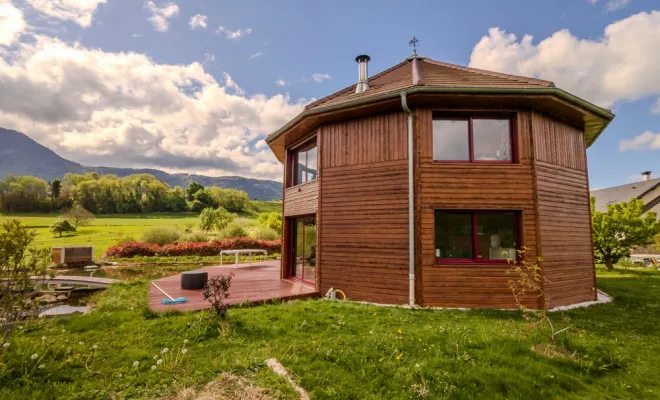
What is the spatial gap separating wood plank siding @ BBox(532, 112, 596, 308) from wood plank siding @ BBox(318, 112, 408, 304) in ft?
10.8

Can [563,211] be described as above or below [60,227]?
above

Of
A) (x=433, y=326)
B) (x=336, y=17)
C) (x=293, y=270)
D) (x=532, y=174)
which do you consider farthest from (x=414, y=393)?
(x=336, y=17)

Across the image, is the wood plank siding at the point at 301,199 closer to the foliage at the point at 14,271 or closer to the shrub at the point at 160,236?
the foliage at the point at 14,271

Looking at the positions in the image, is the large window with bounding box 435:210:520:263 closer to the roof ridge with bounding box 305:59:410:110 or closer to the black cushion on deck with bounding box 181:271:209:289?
the roof ridge with bounding box 305:59:410:110

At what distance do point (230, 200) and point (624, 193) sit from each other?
63.8m

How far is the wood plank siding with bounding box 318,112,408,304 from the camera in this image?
24.3 ft

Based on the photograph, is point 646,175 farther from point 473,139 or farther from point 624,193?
point 473,139

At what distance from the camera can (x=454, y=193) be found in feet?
23.9

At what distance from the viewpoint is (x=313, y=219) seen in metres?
9.58

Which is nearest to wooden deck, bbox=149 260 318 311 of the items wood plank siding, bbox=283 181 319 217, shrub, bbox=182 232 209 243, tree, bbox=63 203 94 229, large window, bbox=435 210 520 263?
wood plank siding, bbox=283 181 319 217

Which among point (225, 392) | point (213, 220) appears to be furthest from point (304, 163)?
point (213, 220)

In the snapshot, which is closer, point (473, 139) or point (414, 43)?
point (473, 139)

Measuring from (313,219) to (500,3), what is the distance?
9.60m

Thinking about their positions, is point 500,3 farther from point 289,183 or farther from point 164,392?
point 164,392
